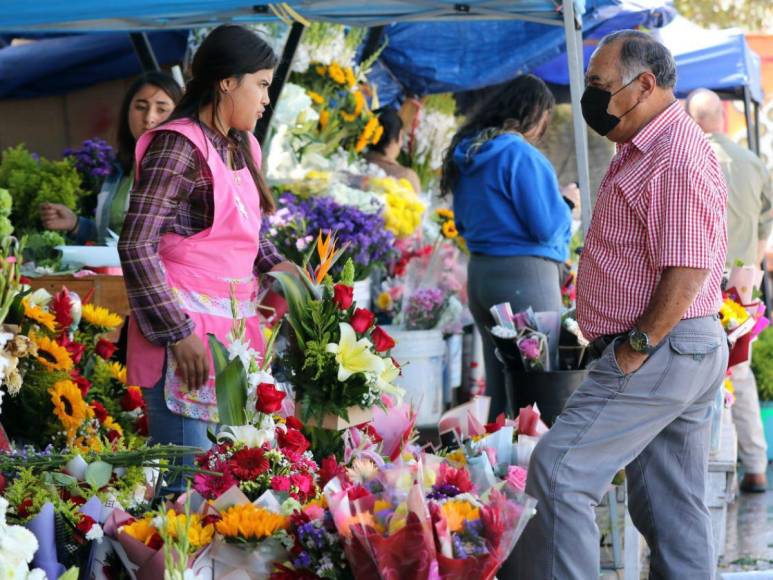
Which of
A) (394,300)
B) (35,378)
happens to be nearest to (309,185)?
(394,300)

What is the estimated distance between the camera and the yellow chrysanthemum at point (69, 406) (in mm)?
3377

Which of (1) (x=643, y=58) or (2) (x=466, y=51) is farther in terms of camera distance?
(2) (x=466, y=51)

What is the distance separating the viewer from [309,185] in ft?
17.7

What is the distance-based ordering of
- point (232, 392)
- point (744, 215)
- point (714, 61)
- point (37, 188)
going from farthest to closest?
1. point (714, 61)
2. point (744, 215)
3. point (37, 188)
4. point (232, 392)

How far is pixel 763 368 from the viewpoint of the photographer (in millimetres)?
7098

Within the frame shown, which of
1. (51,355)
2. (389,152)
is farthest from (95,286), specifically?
(389,152)

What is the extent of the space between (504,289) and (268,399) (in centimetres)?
258

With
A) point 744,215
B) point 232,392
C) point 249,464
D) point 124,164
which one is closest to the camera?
point 249,464

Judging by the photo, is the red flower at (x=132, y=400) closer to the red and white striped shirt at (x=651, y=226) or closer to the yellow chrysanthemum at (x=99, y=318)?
the yellow chrysanthemum at (x=99, y=318)

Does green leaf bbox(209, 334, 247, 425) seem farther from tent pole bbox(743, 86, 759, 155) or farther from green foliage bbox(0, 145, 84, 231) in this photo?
tent pole bbox(743, 86, 759, 155)

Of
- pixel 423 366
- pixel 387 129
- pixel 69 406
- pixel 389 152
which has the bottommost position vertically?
pixel 423 366

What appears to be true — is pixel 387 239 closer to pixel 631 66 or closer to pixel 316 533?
pixel 631 66

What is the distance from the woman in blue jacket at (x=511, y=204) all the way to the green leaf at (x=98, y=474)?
260cm

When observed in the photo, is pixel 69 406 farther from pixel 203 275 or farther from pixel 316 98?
pixel 316 98
